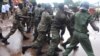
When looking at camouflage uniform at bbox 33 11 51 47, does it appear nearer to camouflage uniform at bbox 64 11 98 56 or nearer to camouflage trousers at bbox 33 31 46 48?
camouflage trousers at bbox 33 31 46 48

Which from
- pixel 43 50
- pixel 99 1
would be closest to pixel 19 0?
pixel 99 1

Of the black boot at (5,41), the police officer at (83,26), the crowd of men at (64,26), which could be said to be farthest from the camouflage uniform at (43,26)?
the black boot at (5,41)

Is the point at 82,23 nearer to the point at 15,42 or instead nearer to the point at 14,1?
the point at 15,42

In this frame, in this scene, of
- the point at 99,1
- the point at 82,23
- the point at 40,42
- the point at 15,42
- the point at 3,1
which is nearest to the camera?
the point at 82,23

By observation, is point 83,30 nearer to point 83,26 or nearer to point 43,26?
point 83,26

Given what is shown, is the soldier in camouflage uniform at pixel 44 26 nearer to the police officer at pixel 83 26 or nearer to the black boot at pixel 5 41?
the police officer at pixel 83 26

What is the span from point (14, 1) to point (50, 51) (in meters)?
17.4

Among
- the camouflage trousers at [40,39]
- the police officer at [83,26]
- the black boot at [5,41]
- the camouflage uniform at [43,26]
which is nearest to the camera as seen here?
the police officer at [83,26]

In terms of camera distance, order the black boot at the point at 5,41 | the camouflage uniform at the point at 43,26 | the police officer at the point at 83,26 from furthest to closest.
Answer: the black boot at the point at 5,41
the camouflage uniform at the point at 43,26
the police officer at the point at 83,26

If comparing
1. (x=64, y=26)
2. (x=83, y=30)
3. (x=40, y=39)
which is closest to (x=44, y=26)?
(x=40, y=39)

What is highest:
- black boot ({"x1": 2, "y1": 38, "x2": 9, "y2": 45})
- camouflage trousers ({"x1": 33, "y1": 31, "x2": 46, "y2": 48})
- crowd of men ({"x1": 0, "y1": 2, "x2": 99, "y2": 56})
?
crowd of men ({"x1": 0, "y1": 2, "x2": 99, "y2": 56})

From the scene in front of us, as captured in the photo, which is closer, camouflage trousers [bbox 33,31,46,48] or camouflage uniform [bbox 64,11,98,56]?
camouflage uniform [bbox 64,11,98,56]

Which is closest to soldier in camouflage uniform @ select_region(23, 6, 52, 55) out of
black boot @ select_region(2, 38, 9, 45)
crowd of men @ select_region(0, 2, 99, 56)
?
crowd of men @ select_region(0, 2, 99, 56)

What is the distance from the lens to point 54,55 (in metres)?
10.2
